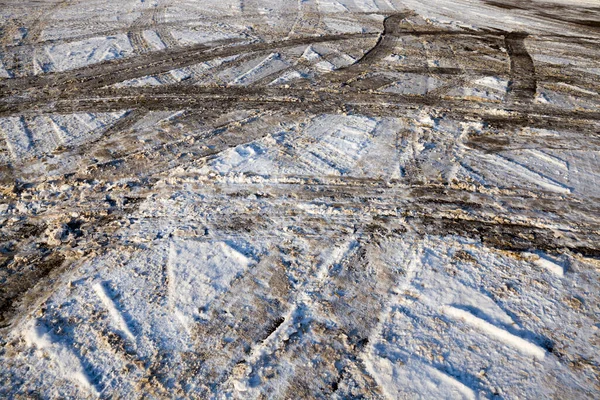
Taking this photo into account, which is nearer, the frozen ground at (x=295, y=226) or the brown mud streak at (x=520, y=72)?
the frozen ground at (x=295, y=226)

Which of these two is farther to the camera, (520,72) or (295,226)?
(520,72)

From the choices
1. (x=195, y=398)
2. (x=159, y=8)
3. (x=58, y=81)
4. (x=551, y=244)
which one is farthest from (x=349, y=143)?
(x=159, y=8)

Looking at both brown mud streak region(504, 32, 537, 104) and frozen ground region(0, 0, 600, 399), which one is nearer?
frozen ground region(0, 0, 600, 399)

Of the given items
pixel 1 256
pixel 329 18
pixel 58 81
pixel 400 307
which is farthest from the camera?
pixel 329 18

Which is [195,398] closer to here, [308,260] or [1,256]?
[308,260]
